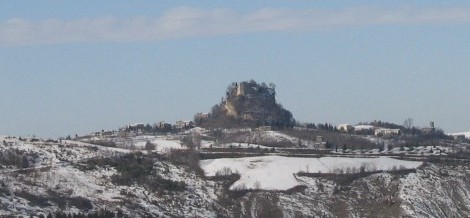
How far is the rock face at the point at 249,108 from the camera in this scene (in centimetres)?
16875

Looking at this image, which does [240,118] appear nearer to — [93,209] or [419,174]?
[419,174]

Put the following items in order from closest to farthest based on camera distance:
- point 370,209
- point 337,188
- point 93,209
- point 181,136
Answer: point 93,209, point 370,209, point 337,188, point 181,136

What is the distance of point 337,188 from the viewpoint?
105062 millimetres

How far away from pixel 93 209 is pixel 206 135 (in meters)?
59.9

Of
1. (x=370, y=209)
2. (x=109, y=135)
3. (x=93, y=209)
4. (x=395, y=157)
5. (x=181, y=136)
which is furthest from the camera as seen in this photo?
(x=109, y=135)

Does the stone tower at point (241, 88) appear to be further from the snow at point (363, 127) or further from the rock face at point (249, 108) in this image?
the snow at point (363, 127)

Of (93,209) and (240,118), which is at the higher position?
(240,118)

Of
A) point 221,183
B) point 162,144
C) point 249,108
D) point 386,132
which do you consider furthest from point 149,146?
point 386,132

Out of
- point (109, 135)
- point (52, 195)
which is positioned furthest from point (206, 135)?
point (52, 195)

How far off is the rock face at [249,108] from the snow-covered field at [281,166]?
161ft

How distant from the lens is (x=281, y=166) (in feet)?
371

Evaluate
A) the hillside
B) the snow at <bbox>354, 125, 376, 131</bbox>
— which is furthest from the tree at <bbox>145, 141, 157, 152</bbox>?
the snow at <bbox>354, 125, 376, 131</bbox>

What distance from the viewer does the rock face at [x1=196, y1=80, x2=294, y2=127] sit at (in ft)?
554

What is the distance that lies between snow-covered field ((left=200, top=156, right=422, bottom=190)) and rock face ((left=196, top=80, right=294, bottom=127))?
4899 centimetres
